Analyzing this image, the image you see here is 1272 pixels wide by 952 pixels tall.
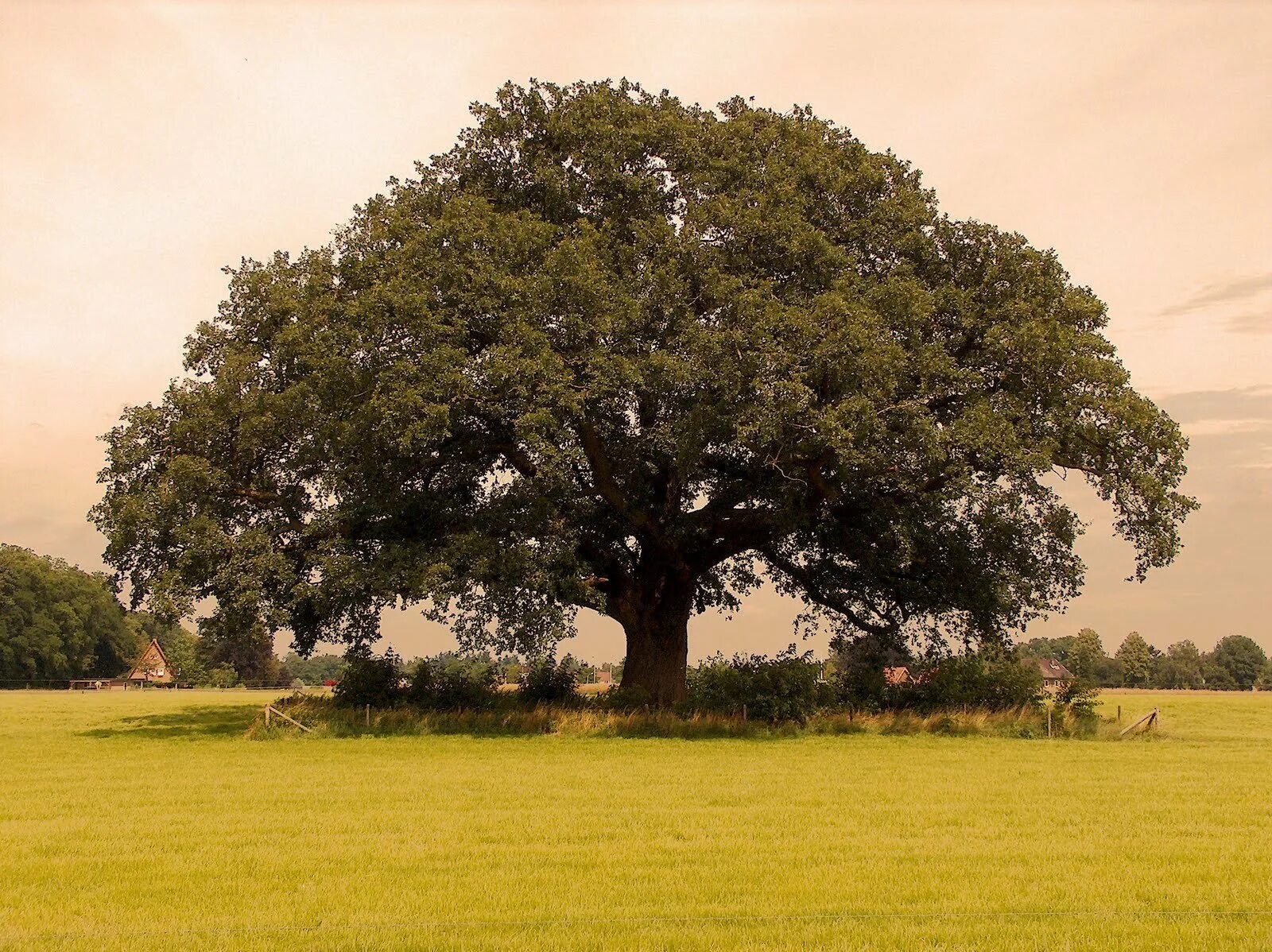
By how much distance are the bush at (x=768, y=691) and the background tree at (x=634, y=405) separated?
6.19 ft

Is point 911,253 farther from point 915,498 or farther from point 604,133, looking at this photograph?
point 604,133

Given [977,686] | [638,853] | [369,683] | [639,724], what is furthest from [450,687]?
[638,853]

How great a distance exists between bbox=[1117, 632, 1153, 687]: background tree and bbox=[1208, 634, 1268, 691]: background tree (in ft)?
38.2

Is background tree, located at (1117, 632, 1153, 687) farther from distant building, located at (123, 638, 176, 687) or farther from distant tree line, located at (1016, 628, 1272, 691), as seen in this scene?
distant building, located at (123, 638, 176, 687)

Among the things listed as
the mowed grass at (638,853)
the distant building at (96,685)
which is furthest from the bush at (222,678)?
the mowed grass at (638,853)

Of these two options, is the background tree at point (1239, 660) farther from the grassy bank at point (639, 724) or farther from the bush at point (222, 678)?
the grassy bank at point (639, 724)

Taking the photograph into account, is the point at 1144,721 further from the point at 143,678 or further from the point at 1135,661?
the point at 1135,661

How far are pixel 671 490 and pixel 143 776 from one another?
16531mm

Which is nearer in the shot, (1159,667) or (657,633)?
(657,633)

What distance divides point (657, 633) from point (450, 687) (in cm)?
637

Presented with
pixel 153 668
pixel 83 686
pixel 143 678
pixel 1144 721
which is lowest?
pixel 83 686

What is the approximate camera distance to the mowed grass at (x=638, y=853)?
9.97m

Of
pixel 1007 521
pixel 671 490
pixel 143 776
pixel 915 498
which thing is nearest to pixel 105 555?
pixel 143 776

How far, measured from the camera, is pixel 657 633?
35281mm
